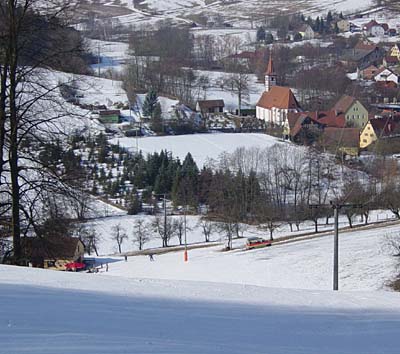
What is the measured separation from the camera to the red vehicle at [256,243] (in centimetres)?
1421

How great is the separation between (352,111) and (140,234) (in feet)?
51.2

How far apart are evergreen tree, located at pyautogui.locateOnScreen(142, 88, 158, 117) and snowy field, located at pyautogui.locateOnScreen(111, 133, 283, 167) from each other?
9.28 ft

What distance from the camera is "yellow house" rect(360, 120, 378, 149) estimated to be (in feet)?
82.2

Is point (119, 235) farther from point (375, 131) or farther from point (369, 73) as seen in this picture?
point (369, 73)

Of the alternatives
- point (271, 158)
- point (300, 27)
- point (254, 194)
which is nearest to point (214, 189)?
point (254, 194)

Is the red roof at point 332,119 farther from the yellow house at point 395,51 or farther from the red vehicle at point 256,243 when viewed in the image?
the yellow house at point 395,51

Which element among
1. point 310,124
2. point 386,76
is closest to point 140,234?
point 310,124

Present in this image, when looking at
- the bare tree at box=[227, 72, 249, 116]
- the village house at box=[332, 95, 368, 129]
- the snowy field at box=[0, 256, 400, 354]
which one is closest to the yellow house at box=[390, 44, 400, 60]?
the bare tree at box=[227, 72, 249, 116]

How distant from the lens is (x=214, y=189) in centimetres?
1845

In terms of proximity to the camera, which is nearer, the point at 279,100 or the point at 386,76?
the point at 279,100

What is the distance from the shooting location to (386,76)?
3862 cm

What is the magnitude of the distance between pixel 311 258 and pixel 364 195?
5.63 m

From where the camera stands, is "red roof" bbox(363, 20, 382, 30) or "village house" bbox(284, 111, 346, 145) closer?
"village house" bbox(284, 111, 346, 145)

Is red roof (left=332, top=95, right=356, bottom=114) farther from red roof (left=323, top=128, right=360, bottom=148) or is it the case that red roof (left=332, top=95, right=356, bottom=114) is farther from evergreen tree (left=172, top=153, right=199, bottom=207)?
evergreen tree (left=172, top=153, right=199, bottom=207)
